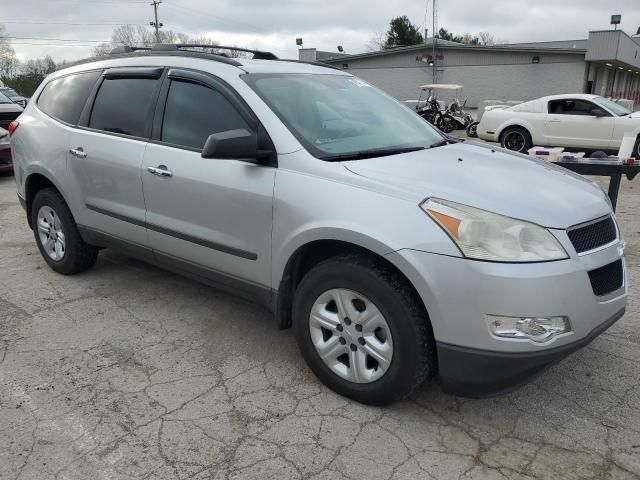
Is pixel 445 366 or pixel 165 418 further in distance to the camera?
pixel 165 418

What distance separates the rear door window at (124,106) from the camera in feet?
12.5

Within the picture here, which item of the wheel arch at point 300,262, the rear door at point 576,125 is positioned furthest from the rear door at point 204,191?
the rear door at point 576,125

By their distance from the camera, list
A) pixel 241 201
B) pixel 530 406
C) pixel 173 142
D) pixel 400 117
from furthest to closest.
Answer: pixel 400 117 < pixel 173 142 < pixel 241 201 < pixel 530 406

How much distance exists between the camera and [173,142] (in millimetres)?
3586

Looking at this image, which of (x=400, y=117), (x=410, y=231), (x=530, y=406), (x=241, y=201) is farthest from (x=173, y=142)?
(x=530, y=406)

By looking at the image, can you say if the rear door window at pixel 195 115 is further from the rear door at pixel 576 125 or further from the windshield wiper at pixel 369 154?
the rear door at pixel 576 125

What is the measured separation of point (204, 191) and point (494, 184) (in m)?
1.64

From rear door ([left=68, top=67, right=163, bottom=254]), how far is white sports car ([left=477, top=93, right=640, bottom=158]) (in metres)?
10.9

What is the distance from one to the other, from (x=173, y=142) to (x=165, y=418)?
1.71 m

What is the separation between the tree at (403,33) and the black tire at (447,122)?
3582 centimetres

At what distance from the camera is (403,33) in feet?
173

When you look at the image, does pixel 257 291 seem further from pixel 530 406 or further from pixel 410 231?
pixel 530 406

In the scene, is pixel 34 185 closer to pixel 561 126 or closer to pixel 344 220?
pixel 344 220

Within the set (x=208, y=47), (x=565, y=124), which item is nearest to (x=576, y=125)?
(x=565, y=124)
